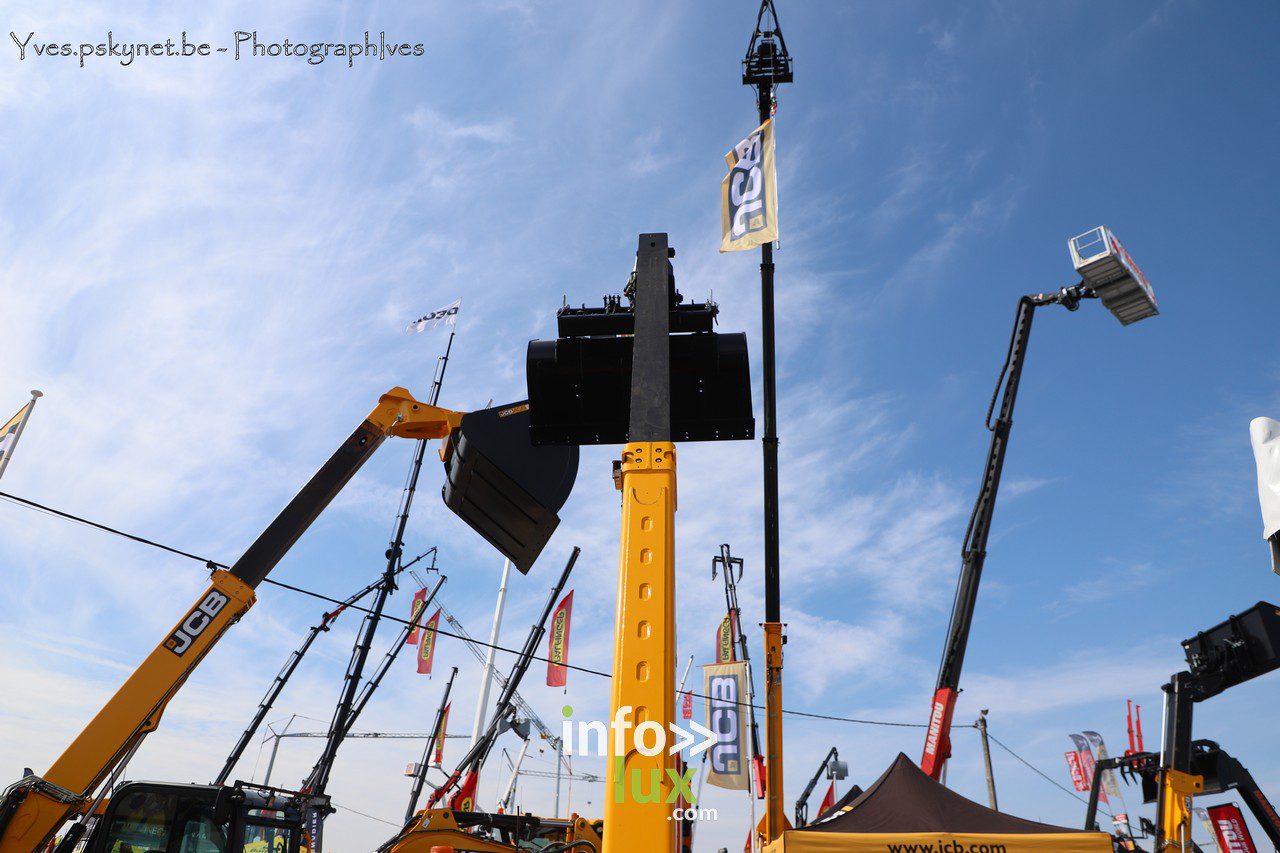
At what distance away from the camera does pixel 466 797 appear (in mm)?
22047

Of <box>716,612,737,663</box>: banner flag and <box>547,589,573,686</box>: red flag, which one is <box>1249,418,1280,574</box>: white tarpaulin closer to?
<box>716,612,737,663</box>: banner flag

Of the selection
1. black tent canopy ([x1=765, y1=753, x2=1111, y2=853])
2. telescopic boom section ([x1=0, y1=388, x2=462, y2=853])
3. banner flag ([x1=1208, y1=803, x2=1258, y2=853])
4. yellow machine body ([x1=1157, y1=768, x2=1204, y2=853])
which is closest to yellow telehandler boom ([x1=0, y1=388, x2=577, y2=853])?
telescopic boom section ([x1=0, y1=388, x2=462, y2=853])

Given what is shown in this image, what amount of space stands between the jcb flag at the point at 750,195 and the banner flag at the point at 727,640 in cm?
1840

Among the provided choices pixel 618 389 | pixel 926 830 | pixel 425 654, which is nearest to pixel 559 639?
pixel 425 654

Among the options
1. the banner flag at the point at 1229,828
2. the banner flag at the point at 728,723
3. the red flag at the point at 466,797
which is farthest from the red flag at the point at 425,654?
the banner flag at the point at 1229,828

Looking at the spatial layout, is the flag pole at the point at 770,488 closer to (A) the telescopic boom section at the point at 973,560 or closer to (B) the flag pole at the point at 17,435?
(A) the telescopic boom section at the point at 973,560

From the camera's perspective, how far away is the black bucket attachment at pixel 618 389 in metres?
6.49

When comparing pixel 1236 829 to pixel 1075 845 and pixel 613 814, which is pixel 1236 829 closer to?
pixel 1075 845

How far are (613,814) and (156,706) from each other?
8681 mm

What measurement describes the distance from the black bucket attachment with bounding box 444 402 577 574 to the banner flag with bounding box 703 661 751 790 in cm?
1288

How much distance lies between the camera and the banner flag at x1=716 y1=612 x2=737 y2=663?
83.3ft

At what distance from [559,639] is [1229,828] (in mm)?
22437

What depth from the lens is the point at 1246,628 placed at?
10297 mm

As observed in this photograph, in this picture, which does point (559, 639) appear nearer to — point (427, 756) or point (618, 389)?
point (427, 756)
